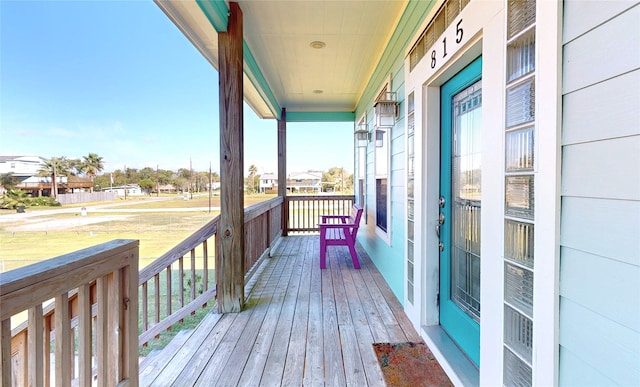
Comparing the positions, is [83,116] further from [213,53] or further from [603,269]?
[603,269]

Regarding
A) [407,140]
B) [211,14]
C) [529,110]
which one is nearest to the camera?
[529,110]

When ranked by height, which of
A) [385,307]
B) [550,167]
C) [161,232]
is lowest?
[385,307]

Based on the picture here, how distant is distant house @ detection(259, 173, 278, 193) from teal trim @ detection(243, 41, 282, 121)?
135cm

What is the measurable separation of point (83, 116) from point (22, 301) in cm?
600

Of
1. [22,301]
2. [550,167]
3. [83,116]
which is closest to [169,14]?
[22,301]

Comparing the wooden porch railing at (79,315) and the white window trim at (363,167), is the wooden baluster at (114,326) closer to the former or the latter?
the wooden porch railing at (79,315)

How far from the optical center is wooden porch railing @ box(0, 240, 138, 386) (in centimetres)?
87

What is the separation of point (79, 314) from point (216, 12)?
7.32 ft

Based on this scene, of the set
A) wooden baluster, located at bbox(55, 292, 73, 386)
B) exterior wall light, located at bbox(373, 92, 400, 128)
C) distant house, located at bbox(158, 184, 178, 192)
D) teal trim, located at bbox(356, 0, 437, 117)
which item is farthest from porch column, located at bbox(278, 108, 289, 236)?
wooden baluster, located at bbox(55, 292, 73, 386)

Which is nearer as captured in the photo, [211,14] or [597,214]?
[597,214]

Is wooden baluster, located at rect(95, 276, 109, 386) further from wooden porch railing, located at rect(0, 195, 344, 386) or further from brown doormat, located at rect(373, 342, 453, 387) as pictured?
brown doormat, located at rect(373, 342, 453, 387)

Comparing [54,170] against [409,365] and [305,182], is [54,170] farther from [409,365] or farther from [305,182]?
[305,182]

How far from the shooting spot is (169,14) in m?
2.44

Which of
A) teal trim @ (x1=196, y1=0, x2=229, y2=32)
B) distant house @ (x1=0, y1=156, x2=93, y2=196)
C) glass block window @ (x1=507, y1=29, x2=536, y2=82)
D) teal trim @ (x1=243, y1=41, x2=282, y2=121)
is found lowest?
distant house @ (x1=0, y1=156, x2=93, y2=196)
